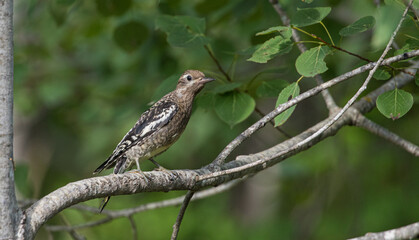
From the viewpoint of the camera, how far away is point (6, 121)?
7.45ft

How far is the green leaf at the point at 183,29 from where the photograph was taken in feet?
11.9

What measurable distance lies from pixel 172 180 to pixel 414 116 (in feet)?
12.1

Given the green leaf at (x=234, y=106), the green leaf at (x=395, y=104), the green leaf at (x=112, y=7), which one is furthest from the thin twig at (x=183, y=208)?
the green leaf at (x=112, y=7)

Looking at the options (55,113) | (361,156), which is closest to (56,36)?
(55,113)

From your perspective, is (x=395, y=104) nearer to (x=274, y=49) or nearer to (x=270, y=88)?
(x=274, y=49)

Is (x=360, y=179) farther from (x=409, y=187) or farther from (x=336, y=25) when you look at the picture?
(x=336, y=25)

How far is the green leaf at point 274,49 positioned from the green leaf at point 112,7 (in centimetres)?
203

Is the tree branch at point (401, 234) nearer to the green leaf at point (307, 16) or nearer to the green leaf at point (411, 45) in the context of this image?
the green leaf at point (411, 45)

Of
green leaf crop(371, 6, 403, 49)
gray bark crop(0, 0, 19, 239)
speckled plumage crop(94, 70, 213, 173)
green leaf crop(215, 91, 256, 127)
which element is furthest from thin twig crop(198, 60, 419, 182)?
speckled plumage crop(94, 70, 213, 173)

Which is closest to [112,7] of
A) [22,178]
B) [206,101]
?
[206,101]

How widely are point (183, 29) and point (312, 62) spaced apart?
4.04 feet

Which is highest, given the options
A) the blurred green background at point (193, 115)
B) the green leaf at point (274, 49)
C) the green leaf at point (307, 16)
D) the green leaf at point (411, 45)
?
the green leaf at point (307, 16)

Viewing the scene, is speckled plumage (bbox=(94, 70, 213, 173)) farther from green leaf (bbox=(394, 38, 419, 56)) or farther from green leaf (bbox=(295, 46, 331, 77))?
green leaf (bbox=(394, 38, 419, 56))

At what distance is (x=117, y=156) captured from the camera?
4215 millimetres
